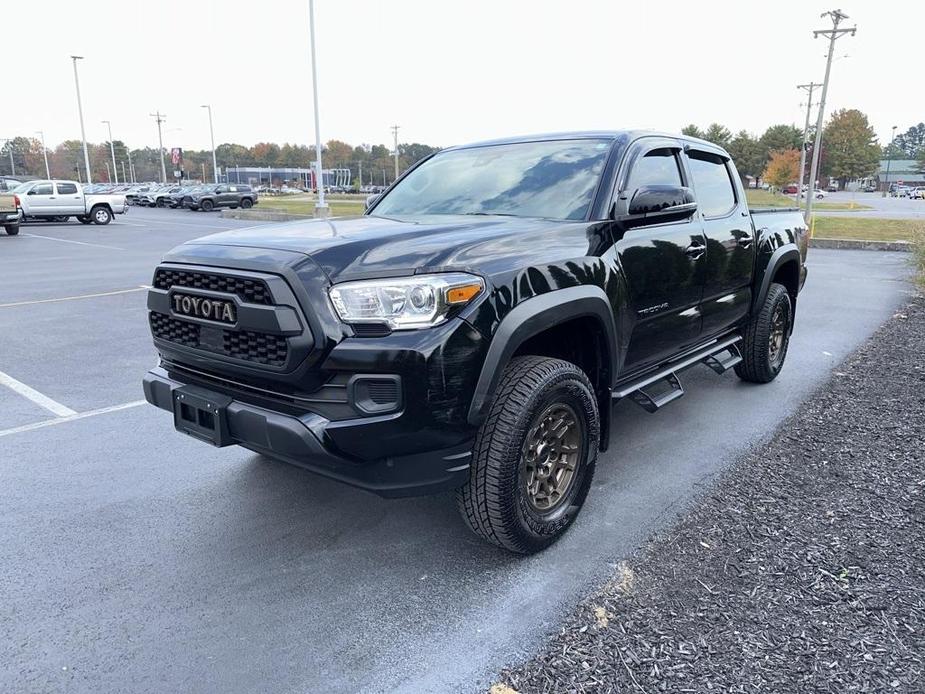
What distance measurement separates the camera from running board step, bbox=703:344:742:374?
511 cm

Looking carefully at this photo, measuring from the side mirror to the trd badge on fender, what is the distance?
2014 millimetres

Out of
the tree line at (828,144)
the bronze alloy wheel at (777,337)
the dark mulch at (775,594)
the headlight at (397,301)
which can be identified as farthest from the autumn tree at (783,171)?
the headlight at (397,301)

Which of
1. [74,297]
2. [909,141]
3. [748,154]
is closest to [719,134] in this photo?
[748,154]

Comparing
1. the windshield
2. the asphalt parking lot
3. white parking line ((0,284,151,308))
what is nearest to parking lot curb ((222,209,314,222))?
white parking line ((0,284,151,308))

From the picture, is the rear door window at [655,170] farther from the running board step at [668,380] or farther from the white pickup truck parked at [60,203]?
the white pickup truck parked at [60,203]

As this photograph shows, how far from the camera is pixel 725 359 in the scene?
539 centimetres

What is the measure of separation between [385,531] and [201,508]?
1035 millimetres

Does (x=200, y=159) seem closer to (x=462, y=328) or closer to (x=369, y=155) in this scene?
(x=369, y=155)

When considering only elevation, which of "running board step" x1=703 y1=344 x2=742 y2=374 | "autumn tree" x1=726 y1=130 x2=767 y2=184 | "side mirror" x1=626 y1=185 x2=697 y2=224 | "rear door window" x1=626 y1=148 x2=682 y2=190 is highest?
"autumn tree" x1=726 y1=130 x2=767 y2=184

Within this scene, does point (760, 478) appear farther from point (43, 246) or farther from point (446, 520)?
point (43, 246)

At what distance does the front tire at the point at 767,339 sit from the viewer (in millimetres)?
5602

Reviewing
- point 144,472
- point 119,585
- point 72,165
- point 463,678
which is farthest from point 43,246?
point 72,165

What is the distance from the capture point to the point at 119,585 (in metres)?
2.95

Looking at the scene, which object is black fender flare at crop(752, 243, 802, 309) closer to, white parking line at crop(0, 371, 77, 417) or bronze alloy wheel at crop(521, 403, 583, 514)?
bronze alloy wheel at crop(521, 403, 583, 514)
